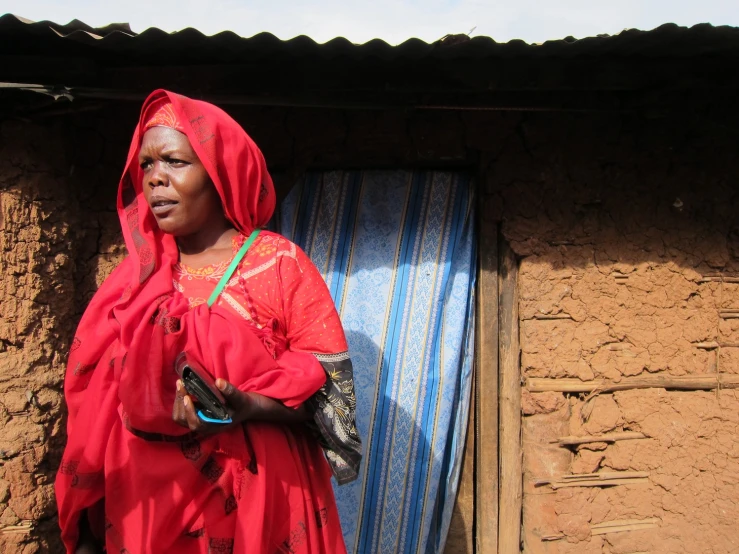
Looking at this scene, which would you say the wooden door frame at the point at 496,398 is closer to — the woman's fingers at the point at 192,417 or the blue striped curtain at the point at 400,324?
the blue striped curtain at the point at 400,324

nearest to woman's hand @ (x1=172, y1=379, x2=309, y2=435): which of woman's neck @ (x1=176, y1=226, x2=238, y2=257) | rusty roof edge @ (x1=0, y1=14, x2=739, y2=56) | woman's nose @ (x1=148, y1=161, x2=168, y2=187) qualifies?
woman's neck @ (x1=176, y1=226, x2=238, y2=257)

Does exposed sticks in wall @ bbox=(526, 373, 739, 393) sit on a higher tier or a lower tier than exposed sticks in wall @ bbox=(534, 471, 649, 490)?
higher

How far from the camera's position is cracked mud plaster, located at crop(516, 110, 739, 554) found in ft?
10.5

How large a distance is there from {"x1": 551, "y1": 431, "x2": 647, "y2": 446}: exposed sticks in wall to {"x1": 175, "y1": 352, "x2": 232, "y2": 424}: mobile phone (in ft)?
6.84

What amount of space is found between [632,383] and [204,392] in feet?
7.73

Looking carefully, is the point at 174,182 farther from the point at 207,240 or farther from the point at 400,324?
the point at 400,324

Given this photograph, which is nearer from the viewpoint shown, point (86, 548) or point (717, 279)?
point (86, 548)

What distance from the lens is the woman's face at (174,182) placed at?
1.91 meters

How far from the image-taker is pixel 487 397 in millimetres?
3320

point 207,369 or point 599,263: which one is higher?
point 599,263

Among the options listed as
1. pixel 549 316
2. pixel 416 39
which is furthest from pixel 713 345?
pixel 416 39

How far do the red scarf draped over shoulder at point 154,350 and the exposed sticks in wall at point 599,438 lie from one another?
185 cm

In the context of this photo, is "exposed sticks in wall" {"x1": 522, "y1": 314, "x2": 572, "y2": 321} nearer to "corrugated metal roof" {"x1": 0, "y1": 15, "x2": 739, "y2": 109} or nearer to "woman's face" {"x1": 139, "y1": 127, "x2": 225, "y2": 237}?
"corrugated metal roof" {"x1": 0, "y1": 15, "x2": 739, "y2": 109}

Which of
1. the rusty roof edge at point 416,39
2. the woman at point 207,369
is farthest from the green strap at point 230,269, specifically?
the rusty roof edge at point 416,39
